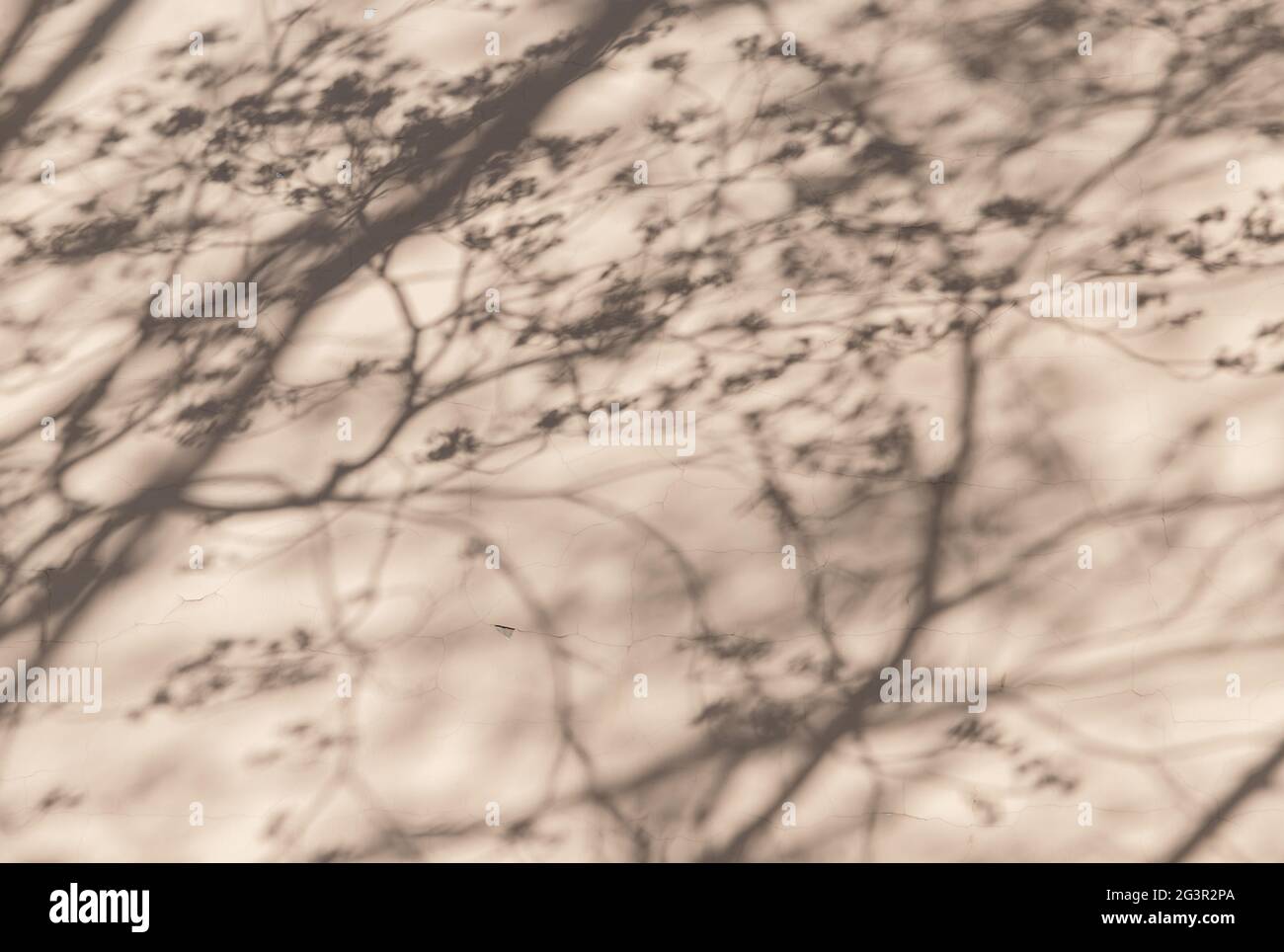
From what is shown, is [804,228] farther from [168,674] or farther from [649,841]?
[168,674]

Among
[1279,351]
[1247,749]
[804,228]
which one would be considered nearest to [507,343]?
[804,228]

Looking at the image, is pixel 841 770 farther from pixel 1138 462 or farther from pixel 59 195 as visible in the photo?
pixel 59 195

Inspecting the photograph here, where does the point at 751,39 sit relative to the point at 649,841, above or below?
above

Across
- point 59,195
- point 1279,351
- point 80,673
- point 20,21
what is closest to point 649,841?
point 80,673

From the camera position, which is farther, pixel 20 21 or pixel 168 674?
pixel 20 21
